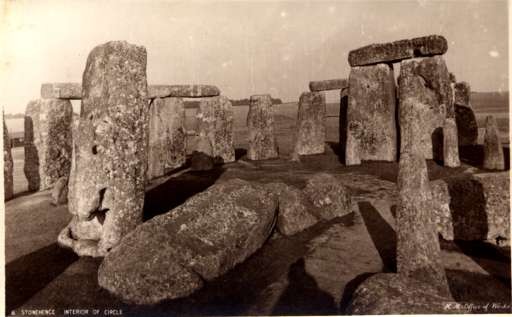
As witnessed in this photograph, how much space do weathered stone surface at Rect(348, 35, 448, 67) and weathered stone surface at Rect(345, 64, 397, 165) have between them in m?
0.27

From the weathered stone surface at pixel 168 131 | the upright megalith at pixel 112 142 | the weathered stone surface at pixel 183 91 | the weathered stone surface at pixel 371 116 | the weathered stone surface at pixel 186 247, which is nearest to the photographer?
the weathered stone surface at pixel 186 247

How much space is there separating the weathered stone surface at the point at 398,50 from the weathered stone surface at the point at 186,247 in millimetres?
7110

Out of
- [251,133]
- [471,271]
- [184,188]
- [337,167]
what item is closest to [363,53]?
[337,167]

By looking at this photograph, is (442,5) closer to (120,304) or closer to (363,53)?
(363,53)

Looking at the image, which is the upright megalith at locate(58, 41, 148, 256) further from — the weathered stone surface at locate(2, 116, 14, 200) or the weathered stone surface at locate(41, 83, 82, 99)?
the weathered stone surface at locate(41, 83, 82, 99)

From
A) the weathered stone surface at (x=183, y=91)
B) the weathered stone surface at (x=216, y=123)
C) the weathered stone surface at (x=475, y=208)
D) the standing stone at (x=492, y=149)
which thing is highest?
the weathered stone surface at (x=183, y=91)

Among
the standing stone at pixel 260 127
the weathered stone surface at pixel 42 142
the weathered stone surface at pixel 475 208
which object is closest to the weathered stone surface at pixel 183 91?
the standing stone at pixel 260 127

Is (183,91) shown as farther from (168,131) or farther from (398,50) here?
(398,50)

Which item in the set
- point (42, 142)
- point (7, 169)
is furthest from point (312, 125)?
point (7, 169)

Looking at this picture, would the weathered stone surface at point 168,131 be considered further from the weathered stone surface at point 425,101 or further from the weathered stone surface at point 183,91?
the weathered stone surface at point 425,101

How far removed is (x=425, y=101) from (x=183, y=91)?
23.3 ft

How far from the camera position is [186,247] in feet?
15.2

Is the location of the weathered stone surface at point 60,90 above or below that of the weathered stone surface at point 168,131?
above

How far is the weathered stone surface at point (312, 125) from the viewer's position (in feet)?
46.1
